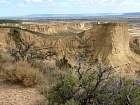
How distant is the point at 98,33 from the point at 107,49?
7.42 ft

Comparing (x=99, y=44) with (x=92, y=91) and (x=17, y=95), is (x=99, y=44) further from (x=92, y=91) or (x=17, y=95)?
(x=92, y=91)

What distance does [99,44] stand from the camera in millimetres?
33312

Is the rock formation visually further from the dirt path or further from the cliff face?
the dirt path

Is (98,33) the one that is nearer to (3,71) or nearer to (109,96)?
(3,71)

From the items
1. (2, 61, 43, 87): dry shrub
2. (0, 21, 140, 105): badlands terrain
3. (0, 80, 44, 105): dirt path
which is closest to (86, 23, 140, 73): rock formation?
(0, 21, 140, 105): badlands terrain

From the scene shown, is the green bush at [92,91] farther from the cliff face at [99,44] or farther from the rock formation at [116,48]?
the rock formation at [116,48]

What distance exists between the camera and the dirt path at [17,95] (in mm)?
14039

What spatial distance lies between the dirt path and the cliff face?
14891 millimetres

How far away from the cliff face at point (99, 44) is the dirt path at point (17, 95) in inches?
586

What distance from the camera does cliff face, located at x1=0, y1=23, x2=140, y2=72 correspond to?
32.0 metres

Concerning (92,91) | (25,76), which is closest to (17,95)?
(25,76)

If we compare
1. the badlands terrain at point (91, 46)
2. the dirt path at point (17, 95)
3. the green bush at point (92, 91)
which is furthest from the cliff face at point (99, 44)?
the green bush at point (92, 91)

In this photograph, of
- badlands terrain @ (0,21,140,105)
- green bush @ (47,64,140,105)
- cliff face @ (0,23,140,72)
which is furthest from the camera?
cliff face @ (0,23,140,72)

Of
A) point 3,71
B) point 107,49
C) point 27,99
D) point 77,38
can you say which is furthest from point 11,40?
point 27,99
